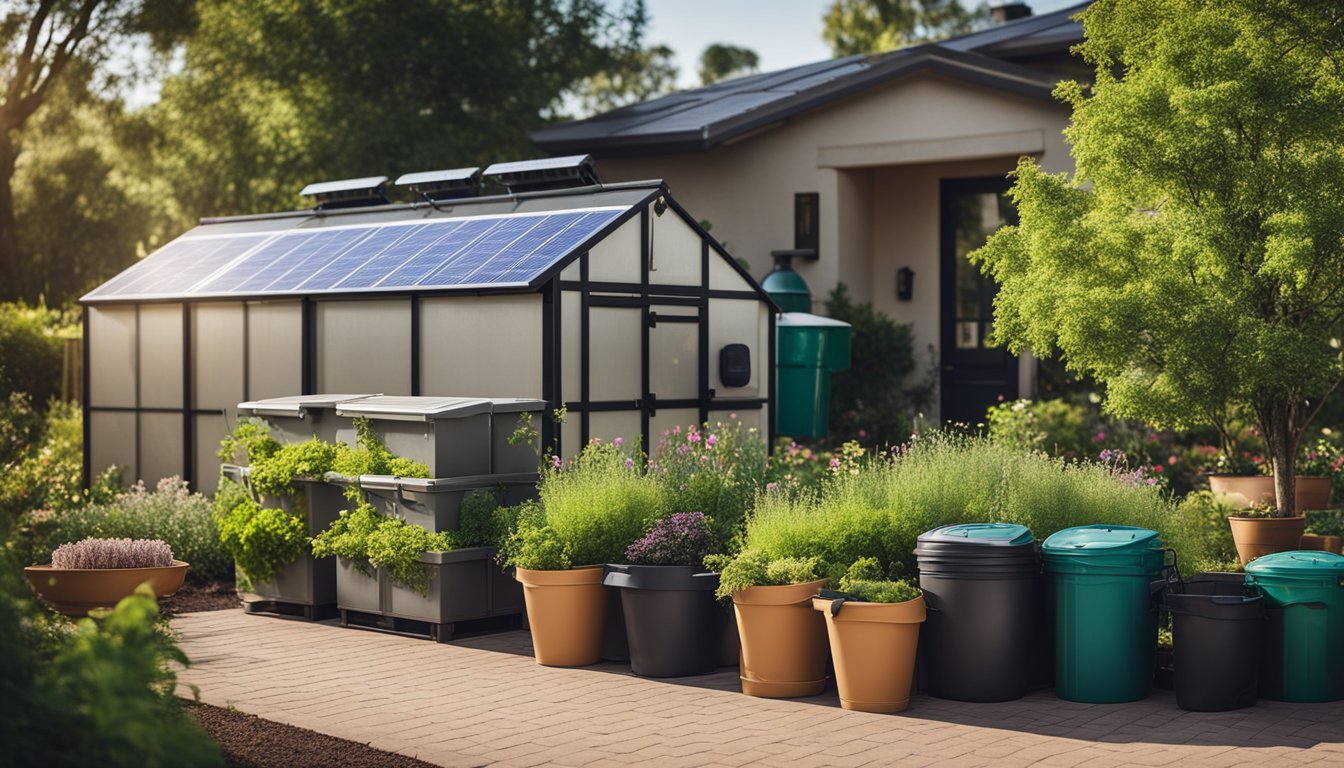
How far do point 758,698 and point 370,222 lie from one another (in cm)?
894

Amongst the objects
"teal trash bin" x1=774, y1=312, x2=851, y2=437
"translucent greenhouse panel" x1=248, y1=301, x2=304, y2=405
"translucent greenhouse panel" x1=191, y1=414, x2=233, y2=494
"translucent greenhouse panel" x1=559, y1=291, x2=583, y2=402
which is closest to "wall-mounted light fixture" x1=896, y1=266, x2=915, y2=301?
"teal trash bin" x1=774, y1=312, x2=851, y2=437

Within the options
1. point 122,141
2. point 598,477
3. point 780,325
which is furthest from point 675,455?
point 122,141

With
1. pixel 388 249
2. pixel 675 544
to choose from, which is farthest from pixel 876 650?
pixel 388 249

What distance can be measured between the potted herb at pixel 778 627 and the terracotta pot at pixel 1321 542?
4.86m

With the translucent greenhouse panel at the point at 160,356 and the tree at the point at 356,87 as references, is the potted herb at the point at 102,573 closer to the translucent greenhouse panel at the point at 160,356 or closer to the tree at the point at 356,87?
the translucent greenhouse panel at the point at 160,356

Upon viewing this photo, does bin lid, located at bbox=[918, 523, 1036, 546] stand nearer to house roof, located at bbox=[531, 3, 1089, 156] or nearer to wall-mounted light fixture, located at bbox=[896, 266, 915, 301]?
house roof, located at bbox=[531, 3, 1089, 156]

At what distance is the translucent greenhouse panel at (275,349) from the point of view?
46.6 ft

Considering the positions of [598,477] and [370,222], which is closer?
[598,477]

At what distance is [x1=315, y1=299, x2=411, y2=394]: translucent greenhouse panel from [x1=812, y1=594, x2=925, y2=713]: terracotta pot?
6292 millimetres

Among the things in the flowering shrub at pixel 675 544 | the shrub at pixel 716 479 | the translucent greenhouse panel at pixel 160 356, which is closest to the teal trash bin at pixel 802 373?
the shrub at pixel 716 479

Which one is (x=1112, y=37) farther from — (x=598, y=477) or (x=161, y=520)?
(x=161, y=520)

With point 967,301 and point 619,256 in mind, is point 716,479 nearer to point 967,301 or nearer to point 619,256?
point 619,256

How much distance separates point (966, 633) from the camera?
819 centimetres

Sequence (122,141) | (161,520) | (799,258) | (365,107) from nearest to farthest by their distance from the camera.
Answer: (161,520) → (799,258) → (365,107) → (122,141)
